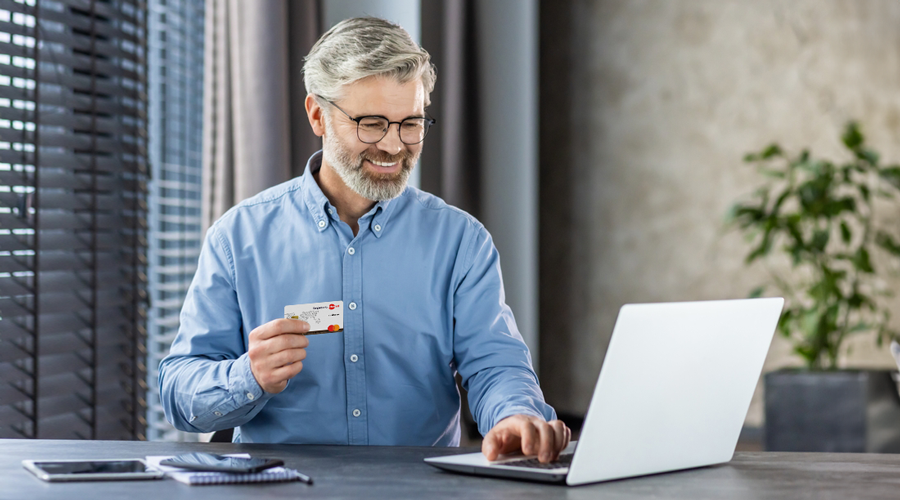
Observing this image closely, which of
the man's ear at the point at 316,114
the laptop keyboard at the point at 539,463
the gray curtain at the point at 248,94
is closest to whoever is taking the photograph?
the laptop keyboard at the point at 539,463

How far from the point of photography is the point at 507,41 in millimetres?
3973

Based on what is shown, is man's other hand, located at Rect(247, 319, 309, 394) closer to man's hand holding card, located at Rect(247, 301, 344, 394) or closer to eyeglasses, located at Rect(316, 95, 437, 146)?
man's hand holding card, located at Rect(247, 301, 344, 394)

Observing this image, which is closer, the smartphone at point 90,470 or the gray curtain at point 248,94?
the smartphone at point 90,470

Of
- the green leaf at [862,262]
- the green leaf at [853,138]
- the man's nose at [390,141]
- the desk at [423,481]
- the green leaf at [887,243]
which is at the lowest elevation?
the desk at [423,481]

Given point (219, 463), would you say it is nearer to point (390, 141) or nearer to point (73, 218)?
point (390, 141)

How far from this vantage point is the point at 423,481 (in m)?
0.98

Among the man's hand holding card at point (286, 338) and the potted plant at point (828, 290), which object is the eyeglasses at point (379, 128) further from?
the potted plant at point (828, 290)

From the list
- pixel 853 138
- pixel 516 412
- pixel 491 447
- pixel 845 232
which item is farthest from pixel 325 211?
pixel 853 138

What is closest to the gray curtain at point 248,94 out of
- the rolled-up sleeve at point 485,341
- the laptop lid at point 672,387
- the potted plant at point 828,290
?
the rolled-up sleeve at point 485,341

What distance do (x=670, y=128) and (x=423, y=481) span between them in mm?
3550

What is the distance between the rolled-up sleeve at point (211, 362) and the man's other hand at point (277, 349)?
0.05m

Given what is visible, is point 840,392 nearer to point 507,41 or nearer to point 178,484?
point 507,41

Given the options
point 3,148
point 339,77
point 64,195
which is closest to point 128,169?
point 64,195

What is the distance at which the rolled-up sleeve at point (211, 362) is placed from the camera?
1.30 metres
